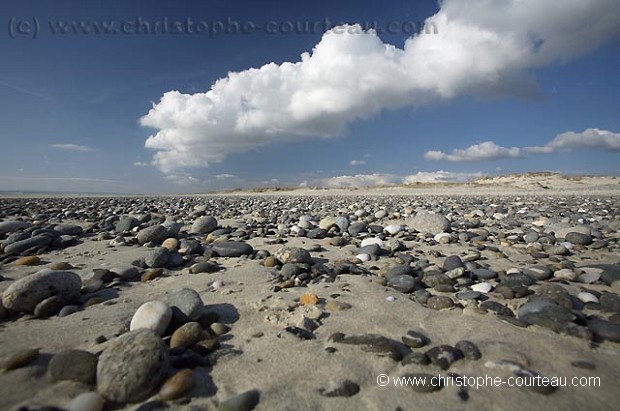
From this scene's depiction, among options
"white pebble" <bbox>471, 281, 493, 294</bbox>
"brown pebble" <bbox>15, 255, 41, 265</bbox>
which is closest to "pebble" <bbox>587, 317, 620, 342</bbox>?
"white pebble" <bbox>471, 281, 493, 294</bbox>

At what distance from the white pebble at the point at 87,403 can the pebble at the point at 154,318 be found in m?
0.53

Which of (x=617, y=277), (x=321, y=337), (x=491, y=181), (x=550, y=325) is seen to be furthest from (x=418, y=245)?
(x=491, y=181)

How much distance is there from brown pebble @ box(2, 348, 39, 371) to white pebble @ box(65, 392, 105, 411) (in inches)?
22.4

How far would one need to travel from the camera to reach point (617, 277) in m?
2.67

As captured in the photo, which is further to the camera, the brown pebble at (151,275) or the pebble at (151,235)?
the pebble at (151,235)

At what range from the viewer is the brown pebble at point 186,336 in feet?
5.87

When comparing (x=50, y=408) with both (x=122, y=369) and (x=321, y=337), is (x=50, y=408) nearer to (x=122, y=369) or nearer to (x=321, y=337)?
(x=122, y=369)

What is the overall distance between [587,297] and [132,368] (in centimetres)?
309

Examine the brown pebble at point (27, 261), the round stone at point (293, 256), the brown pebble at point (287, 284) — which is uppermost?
the round stone at point (293, 256)

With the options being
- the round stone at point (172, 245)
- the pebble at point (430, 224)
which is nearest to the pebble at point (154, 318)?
the round stone at point (172, 245)

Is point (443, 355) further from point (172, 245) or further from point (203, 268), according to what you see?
point (172, 245)

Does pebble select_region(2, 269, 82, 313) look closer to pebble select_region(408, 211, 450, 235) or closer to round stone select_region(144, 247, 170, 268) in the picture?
round stone select_region(144, 247, 170, 268)

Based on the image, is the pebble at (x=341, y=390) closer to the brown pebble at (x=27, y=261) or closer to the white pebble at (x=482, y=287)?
the white pebble at (x=482, y=287)

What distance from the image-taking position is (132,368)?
1444 millimetres
